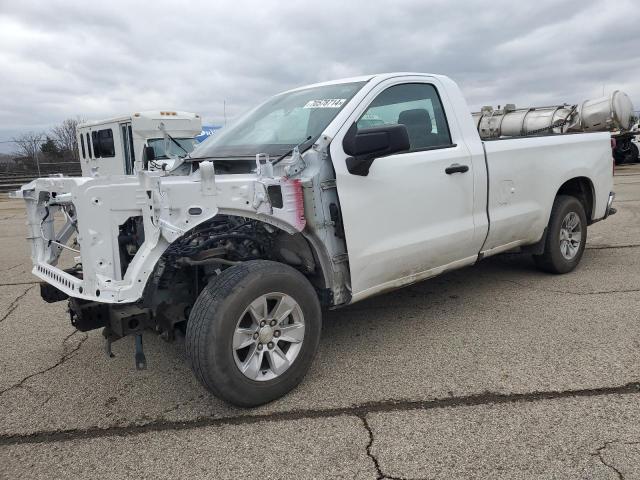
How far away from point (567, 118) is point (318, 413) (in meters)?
6.93

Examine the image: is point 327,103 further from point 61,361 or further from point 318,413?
point 61,361

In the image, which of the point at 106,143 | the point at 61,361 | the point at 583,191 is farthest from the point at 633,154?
the point at 61,361

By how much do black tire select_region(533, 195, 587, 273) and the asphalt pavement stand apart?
0.61m

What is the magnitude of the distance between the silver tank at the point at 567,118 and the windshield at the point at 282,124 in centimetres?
467

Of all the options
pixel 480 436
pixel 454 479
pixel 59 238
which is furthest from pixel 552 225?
pixel 59 238

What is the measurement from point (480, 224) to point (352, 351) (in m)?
1.50

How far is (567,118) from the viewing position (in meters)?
8.26

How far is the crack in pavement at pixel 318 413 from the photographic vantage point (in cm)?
300

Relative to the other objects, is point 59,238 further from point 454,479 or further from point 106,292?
point 454,479

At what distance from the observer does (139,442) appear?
2893 mm

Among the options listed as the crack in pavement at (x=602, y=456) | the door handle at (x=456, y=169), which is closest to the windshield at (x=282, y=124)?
the door handle at (x=456, y=169)

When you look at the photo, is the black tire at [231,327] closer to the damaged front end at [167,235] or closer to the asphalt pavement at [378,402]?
the asphalt pavement at [378,402]

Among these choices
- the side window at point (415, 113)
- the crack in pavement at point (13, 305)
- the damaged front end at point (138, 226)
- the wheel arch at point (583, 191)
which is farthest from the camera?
the wheel arch at point (583, 191)

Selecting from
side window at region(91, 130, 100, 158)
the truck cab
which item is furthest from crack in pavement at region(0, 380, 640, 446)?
side window at region(91, 130, 100, 158)
